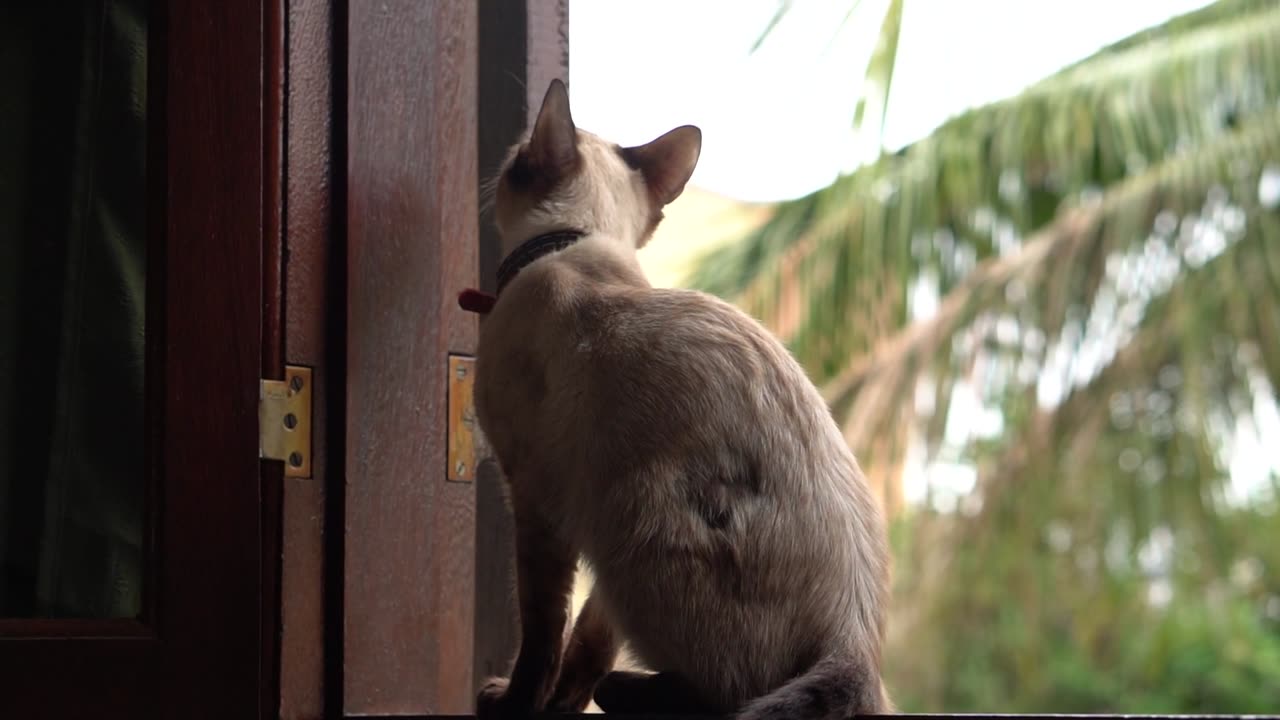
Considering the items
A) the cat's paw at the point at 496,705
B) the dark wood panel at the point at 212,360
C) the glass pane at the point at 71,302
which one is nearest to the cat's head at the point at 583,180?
the dark wood panel at the point at 212,360

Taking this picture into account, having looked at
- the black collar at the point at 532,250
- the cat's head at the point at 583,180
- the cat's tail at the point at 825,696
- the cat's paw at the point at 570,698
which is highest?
the cat's head at the point at 583,180

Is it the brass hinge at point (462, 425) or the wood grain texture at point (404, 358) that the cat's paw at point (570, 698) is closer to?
the wood grain texture at point (404, 358)

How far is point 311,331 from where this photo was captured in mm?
1684

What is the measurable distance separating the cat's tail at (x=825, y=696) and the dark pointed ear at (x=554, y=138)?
2.61 feet

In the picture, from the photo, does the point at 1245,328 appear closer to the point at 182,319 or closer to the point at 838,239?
the point at 838,239

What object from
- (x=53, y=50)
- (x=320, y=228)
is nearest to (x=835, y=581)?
(x=320, y=228)

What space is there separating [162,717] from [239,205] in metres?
0.62

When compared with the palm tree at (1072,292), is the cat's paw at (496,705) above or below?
below

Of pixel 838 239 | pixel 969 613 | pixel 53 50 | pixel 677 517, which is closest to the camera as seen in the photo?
pixel 677 517

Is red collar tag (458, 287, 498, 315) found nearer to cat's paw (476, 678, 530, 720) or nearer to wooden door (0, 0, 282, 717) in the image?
wooden door (0, 0, 282, 717)

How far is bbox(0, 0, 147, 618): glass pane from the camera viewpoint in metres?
1.72

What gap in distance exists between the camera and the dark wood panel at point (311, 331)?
1.63 m

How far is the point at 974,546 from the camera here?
6.53 m

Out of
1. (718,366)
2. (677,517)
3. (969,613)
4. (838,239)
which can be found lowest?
(969,613)
